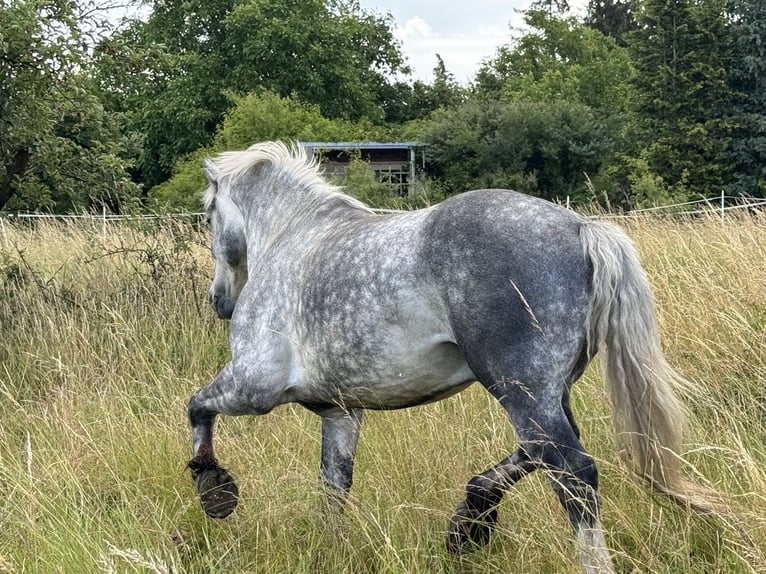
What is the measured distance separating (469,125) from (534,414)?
91.4 ft

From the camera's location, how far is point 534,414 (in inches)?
101

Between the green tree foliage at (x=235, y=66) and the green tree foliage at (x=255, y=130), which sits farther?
the green tree foliage at (x=235, y=66)

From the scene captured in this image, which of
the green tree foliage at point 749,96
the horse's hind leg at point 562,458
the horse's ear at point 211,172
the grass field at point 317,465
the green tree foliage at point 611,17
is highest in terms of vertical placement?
the green tree foliage at point 611,17

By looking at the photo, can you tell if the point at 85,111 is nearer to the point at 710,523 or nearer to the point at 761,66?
the point at 710,523

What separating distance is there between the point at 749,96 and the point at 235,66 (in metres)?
22.7

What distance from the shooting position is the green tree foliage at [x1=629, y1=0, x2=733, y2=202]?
2767 centimetres

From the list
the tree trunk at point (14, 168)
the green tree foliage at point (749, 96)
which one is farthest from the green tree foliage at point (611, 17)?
the tree trunk at point (14, 168)

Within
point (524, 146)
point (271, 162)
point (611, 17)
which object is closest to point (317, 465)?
point (271, 162)

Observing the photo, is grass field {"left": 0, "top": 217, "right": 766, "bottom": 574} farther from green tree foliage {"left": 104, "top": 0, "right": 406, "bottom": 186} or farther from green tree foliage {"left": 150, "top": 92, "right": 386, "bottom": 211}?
green tree foliage {"left": 104, "top": 0, "right": 406, "bottom": 186}

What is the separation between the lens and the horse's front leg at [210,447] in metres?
3.33

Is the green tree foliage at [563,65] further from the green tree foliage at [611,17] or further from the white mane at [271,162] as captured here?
the white mane at [271,162]

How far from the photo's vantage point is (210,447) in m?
3.56

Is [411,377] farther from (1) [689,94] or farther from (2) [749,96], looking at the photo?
(2) [749,96]

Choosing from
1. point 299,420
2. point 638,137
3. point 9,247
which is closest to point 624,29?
point 638,137
